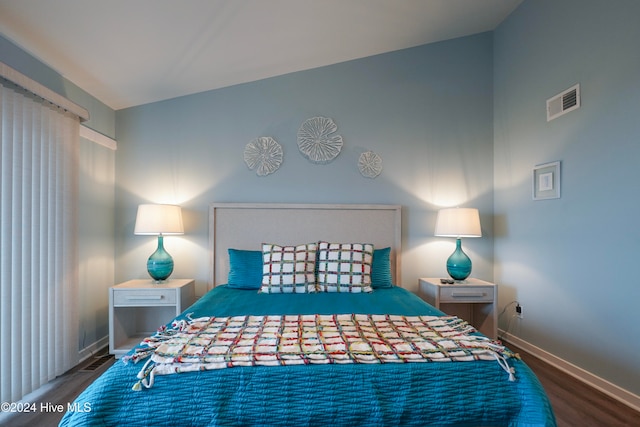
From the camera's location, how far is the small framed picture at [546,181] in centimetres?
252

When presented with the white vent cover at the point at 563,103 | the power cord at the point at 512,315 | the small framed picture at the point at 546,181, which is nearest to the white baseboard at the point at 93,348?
the power cord at the point at 512,315

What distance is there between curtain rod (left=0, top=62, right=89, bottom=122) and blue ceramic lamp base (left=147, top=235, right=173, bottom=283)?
1.24 m

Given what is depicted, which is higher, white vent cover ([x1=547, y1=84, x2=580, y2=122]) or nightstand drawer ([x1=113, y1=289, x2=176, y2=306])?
white vent cover ([x1=547, y1=84, x2=580, y2=122])

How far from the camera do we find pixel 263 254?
267 centimetres

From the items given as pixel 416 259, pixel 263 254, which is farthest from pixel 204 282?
pixel 416 259

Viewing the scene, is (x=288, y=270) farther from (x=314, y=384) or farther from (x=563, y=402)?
(x=563, y=402)

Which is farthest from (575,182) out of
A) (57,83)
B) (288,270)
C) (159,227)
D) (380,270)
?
(57,83)

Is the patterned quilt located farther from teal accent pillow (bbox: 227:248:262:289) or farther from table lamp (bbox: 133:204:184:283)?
table lamp (bbox: 133:204:184:283)

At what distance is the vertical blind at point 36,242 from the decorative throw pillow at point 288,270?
1.44m

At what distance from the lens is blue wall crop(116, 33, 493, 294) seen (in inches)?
122

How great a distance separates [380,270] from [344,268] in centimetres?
39

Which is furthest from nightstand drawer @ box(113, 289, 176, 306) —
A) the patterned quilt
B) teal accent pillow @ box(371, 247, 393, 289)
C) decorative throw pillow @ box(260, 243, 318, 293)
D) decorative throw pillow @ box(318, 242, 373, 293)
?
teal accent pillow @ box(371, 247, 393, 289)

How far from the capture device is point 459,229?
282cm

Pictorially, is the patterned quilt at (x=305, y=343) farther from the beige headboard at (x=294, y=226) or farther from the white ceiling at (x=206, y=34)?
the white ceiling at (x=206, y=34)
